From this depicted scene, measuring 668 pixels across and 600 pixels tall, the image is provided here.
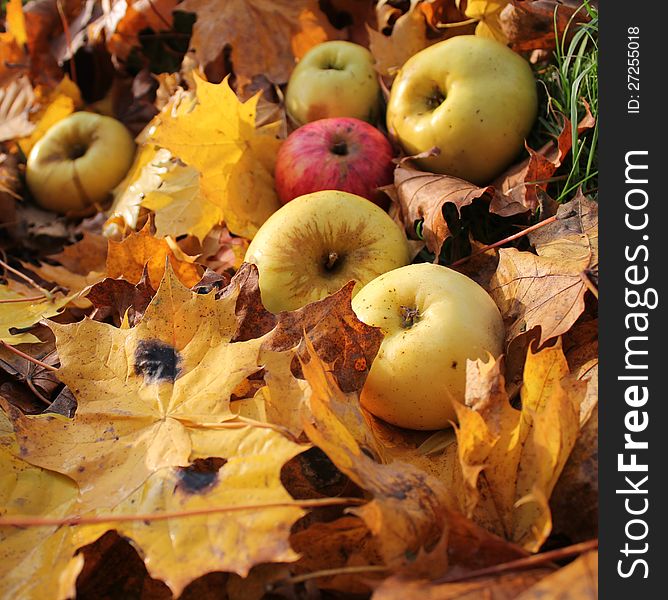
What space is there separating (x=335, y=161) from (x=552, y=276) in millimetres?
530

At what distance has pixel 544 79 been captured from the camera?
1362mm

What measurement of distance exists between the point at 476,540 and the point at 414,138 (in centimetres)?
89

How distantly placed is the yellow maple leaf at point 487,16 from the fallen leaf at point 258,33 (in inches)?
19.0

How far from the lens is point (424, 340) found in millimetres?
931

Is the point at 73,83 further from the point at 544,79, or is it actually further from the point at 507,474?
the point at 507,474

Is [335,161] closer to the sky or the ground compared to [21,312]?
closer to the sky

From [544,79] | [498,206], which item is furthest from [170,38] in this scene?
[498,206]

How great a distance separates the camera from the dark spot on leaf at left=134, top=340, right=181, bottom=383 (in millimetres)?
876

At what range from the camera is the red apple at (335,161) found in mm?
1325

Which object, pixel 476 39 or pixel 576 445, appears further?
pixel 476 39

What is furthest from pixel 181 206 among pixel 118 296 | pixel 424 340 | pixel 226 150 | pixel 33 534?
pixel 33 534

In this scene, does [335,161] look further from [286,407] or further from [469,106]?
[286,407]

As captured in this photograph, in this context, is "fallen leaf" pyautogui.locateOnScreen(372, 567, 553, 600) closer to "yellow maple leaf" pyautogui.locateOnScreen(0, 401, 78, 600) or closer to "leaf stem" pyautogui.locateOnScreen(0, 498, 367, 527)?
"leaf stem" pyautogui.locateOnScreen(0, 498, 367, 527)

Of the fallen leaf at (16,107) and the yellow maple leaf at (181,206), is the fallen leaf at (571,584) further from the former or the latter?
the fallen leaf at (16,107)
